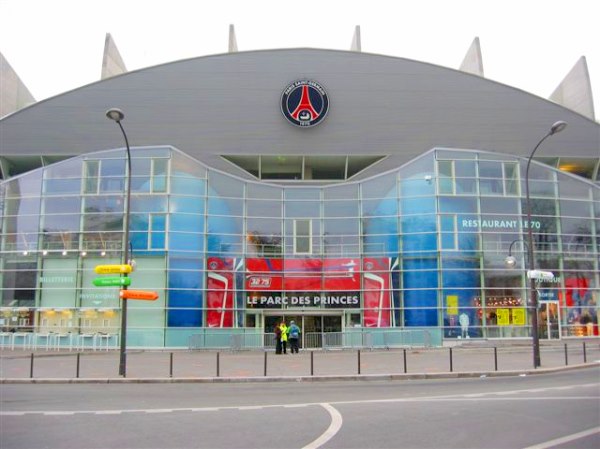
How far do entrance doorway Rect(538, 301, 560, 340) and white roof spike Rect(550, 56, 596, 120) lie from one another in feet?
58.1

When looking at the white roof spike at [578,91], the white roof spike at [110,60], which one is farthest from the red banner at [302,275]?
the white roof spike at [578,91]

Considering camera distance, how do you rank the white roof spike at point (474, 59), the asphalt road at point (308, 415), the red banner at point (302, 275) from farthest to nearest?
1. the white roof spike at point (474, 59)
2. the red banner at point (302, 275)
3. the asphalt road at point (308, 415)

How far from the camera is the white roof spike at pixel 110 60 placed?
45.2m

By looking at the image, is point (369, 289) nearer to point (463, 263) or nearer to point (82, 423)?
point (463, 263)

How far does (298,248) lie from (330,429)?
84.8 ft

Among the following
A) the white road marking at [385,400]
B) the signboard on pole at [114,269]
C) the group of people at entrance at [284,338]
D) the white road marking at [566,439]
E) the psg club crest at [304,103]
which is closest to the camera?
the white road marking at [566,439]

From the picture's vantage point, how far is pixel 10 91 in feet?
156

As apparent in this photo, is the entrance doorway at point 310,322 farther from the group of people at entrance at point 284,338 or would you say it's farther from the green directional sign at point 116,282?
the green directional sign at point 116,282

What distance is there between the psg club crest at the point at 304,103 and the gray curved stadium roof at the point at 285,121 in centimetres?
47

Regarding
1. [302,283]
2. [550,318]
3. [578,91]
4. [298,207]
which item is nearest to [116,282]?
[302,283]

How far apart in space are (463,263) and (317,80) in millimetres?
15497

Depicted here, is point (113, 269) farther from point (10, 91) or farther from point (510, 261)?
point (10, 91)

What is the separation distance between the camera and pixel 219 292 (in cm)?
3478

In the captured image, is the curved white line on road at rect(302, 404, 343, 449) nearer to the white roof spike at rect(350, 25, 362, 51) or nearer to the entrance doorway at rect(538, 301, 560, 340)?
the entrance doorway at rect(538, 301, 560, 340)
